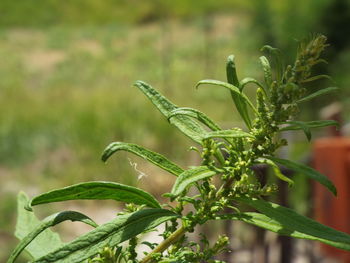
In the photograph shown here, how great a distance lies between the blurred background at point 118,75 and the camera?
610 centimetres

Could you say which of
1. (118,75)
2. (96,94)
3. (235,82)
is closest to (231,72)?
(235,82)

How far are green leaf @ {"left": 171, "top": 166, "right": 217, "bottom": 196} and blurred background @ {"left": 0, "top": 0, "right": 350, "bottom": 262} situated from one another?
0.11 m

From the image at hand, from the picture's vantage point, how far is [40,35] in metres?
16.1

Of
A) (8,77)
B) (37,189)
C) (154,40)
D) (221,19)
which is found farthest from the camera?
(221,19)

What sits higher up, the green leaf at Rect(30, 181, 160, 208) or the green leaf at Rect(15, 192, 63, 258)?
the green leaf at Rect(30, 181, 160, 208)

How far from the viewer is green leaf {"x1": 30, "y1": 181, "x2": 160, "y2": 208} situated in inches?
15.5

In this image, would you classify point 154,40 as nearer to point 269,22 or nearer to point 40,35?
point 40,35

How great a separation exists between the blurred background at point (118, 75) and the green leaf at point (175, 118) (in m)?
0.07

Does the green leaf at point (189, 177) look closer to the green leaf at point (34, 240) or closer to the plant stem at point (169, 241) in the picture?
the plant stem at point (169, 241)

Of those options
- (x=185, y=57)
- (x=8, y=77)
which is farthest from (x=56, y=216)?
(x=185, y=57)

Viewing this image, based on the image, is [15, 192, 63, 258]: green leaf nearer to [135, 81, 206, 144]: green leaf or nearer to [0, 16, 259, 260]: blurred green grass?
[135, 81, 206, 144]: green leaf

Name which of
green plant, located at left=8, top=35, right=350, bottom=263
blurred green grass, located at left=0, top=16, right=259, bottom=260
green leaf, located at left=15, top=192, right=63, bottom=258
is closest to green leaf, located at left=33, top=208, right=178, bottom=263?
green plant, located at left=8, top=35, right=350, bottom=263

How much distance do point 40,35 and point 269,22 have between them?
25.4 ft

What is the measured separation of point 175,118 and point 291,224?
0.41 ft
